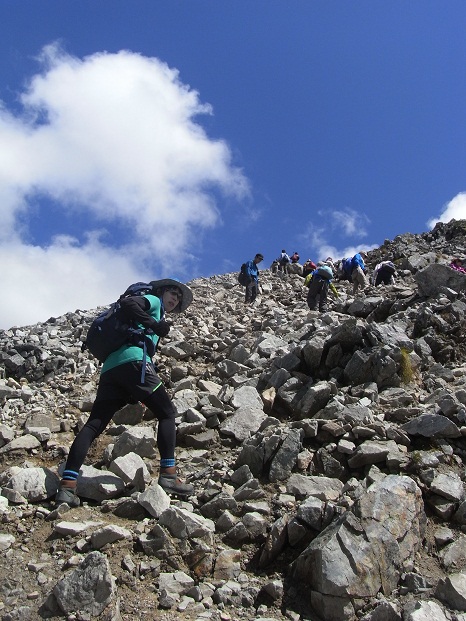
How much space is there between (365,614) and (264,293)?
59.9 ft

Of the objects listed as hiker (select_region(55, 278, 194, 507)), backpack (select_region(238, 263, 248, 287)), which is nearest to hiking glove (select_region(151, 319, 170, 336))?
hiker (select_region(55, 278, 194, 507))

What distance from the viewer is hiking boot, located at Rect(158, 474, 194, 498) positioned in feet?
15.9

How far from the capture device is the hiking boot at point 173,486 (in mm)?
4832

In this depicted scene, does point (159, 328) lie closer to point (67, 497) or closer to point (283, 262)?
point (67, 497)

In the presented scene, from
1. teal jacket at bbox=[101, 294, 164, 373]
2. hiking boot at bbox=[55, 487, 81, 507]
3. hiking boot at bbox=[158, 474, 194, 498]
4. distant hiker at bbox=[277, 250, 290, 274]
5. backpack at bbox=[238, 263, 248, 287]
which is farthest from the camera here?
distant hiker at bbox=[277, 250, 290, 274]

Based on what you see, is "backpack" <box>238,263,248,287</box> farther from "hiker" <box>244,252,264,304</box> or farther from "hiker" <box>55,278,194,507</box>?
"hiker" <box>55,278,194,507</box>

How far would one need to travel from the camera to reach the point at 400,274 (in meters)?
24.0

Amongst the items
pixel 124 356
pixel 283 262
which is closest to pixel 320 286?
pixel 124 356

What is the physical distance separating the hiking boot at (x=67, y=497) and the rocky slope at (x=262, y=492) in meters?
0.09

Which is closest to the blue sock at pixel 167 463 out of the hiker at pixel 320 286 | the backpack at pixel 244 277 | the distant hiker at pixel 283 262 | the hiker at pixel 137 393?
the hiker at pixel 137 393

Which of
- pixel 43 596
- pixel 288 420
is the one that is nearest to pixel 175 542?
pixel 43 596

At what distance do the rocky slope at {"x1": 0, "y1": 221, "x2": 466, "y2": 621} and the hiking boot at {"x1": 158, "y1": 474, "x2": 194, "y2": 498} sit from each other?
0.42 ft

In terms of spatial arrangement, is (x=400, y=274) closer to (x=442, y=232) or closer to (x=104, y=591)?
(x=442, y=232)

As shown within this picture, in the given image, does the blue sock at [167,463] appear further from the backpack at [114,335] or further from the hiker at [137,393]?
the backpack at [114,335]
